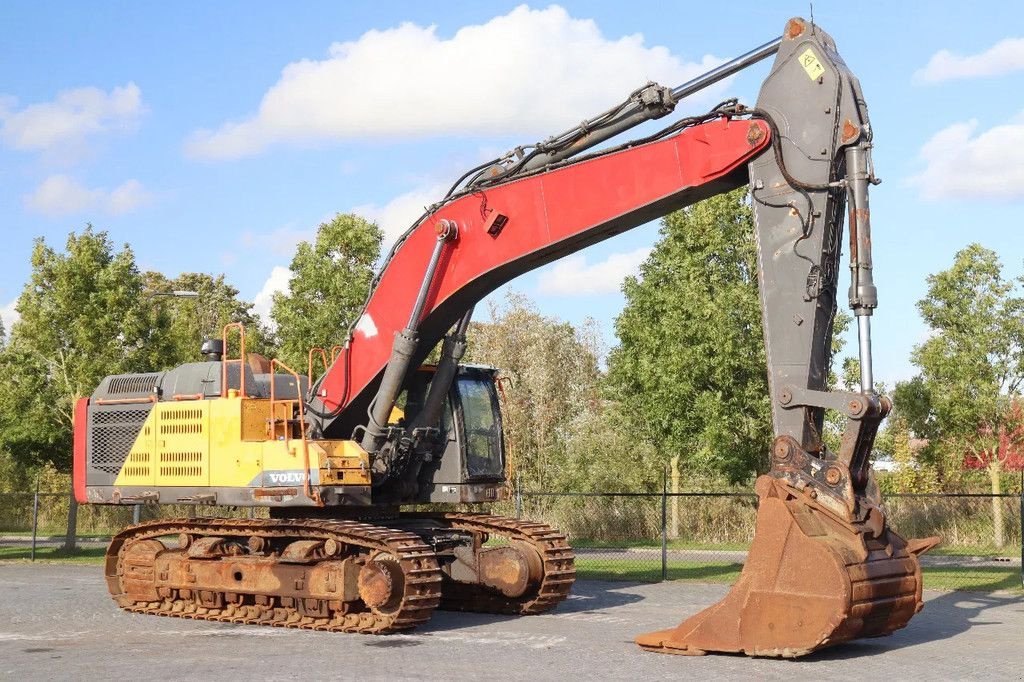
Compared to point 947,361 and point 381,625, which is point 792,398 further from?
point 947,361

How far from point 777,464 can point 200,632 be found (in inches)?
265

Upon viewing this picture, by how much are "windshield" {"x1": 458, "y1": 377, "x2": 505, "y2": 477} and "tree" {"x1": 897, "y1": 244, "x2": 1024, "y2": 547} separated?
684 inches

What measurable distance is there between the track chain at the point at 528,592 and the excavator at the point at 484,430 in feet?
0.11

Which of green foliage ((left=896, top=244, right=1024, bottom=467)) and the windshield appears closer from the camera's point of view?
the windshield

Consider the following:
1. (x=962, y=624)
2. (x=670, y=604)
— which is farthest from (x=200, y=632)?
(x=962, y=624)

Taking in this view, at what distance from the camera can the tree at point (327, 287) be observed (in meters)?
26.0

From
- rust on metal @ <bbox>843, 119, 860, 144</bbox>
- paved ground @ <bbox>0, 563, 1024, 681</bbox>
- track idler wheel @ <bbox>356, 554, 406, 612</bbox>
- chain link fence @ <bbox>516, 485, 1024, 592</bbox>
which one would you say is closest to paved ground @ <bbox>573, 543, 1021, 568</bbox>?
chain link fence @ <bbox>516, 485, 1024, 592</bbox>

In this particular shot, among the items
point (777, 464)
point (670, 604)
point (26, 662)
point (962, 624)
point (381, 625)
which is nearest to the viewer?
point (777, 464)

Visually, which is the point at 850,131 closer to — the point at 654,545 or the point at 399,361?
the point at 399,361

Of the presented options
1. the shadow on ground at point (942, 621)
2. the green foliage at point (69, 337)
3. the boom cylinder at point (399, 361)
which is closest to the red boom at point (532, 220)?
the boom cylinder at point (399, 361)

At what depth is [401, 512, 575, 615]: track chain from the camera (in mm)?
14719

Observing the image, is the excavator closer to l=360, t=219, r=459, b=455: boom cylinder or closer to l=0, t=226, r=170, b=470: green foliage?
l=360, t=219, r=459, b=455: boom cylinder

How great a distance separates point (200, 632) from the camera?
1359cm

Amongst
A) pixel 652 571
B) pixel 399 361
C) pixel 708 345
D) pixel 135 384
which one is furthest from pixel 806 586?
pixel 708 345
